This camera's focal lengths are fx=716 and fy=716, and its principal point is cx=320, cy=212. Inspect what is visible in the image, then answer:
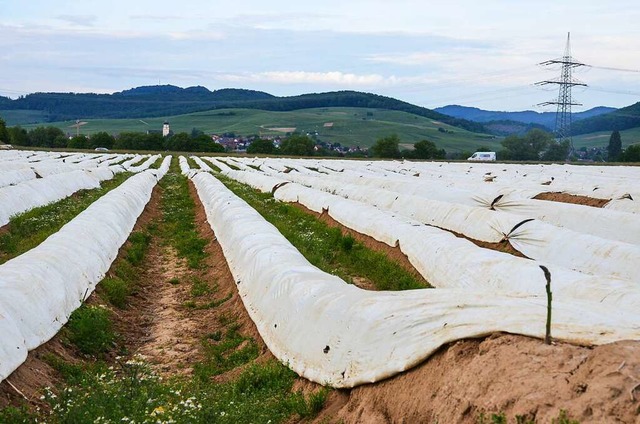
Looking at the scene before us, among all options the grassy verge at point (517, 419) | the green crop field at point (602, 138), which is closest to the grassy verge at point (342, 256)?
the grassy verge at point (517, 419)

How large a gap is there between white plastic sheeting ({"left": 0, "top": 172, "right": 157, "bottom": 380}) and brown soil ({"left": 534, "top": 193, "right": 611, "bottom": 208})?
11.8 metres

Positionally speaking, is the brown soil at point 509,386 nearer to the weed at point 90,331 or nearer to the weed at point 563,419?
the weed at point 563,419

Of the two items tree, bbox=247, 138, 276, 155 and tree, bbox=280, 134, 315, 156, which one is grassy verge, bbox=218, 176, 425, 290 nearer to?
tree, bbox=280, 134, 315, 156

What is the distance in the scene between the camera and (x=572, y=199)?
1983cm

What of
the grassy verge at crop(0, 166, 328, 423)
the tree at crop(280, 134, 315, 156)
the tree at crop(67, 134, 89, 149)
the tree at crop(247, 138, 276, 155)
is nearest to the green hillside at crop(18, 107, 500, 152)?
the tree at crop(280, 134, 315, 156)

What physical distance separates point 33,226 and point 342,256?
753cm

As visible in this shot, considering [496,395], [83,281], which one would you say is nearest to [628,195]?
[83,281]

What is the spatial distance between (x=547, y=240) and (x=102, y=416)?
340 inches

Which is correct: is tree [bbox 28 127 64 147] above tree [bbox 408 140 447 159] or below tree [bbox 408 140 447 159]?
above

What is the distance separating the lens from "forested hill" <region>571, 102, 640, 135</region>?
16012cm

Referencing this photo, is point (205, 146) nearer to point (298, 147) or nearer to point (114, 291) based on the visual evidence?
point (298, 147)

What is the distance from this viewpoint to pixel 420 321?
232 inches

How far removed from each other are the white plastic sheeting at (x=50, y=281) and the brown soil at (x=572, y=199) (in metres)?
11.8

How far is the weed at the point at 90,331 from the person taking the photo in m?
8.75
